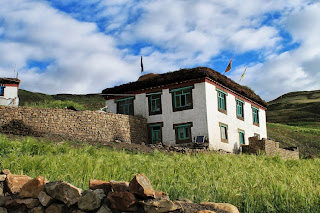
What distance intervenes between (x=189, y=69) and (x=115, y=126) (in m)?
7.34

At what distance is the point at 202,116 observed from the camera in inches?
1164

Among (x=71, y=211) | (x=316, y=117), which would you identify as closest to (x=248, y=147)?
(x=71, y=211)

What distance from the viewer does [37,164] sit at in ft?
37.8

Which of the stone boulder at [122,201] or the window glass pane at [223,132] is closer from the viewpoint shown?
the stone boulder at [122,201]

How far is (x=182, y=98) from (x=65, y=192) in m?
24.4

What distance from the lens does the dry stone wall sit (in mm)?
6348

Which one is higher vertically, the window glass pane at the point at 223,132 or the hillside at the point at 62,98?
the hillside at the point at 62,98

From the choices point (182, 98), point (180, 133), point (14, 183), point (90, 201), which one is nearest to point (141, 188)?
Result: point (90, 201)

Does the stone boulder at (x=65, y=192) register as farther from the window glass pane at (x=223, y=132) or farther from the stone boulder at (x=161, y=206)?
the window glass pane at (x=223, y=132)

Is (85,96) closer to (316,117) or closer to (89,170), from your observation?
(316,117)

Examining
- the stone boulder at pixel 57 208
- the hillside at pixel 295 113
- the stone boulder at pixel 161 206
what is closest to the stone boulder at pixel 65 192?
the stone boulder at pixel 57 208

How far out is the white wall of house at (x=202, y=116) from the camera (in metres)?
29.5

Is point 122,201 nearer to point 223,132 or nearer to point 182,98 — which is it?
point 182,98

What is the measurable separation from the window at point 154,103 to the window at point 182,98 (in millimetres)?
1518
